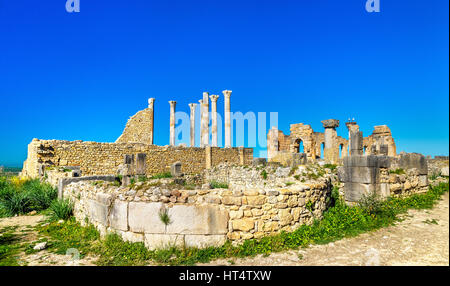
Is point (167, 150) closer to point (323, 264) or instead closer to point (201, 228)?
point (201, 228)

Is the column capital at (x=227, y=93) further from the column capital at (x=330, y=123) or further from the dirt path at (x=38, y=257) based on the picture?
the dirt path at (x=38, y=257)

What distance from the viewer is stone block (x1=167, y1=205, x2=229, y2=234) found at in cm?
534

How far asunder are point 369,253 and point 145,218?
4490mm

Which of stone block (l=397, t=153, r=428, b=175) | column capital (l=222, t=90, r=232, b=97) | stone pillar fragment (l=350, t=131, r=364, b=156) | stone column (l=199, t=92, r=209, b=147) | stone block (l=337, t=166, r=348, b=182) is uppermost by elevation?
column capital (l=222, t=90, r=232, b=97)

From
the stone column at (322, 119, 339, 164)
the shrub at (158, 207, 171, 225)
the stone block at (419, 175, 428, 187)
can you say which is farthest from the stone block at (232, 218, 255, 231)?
A: the stone column at (322, 119, 339, 164)

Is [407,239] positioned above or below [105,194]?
below

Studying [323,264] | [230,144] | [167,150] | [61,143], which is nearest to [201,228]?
[323,264]

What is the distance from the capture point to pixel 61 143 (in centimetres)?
1605

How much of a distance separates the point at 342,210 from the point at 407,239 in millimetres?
1749

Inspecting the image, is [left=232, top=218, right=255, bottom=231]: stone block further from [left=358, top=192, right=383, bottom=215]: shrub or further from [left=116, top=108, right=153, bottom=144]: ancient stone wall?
[left=116, top=108, right=153, bottom=144]: ancient stone wall

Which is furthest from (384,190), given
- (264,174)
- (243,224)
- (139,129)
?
(139,129)

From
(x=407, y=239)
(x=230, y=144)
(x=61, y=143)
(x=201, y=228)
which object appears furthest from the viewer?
(x=230, y=144)

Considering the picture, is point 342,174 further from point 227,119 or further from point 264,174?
point 227,119

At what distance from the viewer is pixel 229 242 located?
214 inches
